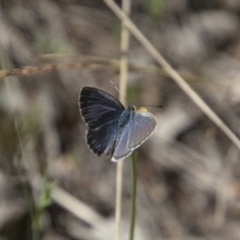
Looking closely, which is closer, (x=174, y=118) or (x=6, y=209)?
(x=6, y=209)

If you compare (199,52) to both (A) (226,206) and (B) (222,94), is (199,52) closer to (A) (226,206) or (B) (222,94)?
(B) (222,94)

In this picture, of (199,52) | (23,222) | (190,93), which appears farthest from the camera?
(199,52)

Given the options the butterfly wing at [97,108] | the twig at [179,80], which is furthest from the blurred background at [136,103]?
the butterfly wing at [97,108]

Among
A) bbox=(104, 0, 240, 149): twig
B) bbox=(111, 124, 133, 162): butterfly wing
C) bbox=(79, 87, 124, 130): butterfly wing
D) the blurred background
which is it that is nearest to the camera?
bbox=(111, 124, 133, 162): butterfly wing

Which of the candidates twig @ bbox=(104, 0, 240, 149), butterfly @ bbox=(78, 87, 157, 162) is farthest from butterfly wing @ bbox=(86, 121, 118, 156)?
twig @ bbox=(104, 0, 240, 149)

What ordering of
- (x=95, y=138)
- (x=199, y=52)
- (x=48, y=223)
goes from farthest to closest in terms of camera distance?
(x=199, y=52)
(x=48, y=223)
(x=95, y=138)

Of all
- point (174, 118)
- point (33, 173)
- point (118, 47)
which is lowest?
point (33, 173)

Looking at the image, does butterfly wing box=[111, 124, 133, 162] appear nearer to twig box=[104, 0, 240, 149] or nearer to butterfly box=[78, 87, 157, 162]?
butterfly box=[78, 87, 157, 162]

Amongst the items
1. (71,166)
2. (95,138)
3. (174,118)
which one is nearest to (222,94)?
(174,118)
